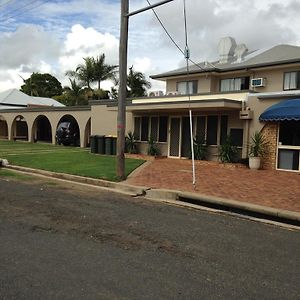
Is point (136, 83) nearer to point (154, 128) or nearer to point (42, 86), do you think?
point (154, 128)

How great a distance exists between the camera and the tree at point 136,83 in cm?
4581

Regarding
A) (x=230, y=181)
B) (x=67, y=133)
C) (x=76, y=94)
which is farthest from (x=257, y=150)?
(x=76, y=94)

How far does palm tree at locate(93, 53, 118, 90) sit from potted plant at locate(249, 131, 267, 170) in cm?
3249

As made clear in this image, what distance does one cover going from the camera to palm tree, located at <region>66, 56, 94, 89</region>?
47.5 m

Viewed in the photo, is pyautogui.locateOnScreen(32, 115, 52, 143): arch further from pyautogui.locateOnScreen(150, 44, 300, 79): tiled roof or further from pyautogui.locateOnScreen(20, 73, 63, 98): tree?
pyautogui.locateOnScreen(20, 73, 63, 98): tree

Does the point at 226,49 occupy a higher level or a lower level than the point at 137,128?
higher

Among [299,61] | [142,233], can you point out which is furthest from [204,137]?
[142,233]

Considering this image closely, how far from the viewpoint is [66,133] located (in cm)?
3244

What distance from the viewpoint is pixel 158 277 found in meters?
5.12

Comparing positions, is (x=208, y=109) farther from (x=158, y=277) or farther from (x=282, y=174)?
(x=158, y=277)

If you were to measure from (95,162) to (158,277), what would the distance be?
43.6 feet

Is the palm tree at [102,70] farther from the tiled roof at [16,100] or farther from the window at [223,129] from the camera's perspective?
Answer: the window at [223,129]

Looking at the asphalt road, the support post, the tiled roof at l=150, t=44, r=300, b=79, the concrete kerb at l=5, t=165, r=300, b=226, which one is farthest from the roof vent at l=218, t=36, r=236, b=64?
the asphalt road

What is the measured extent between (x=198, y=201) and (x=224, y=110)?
9.28 m
